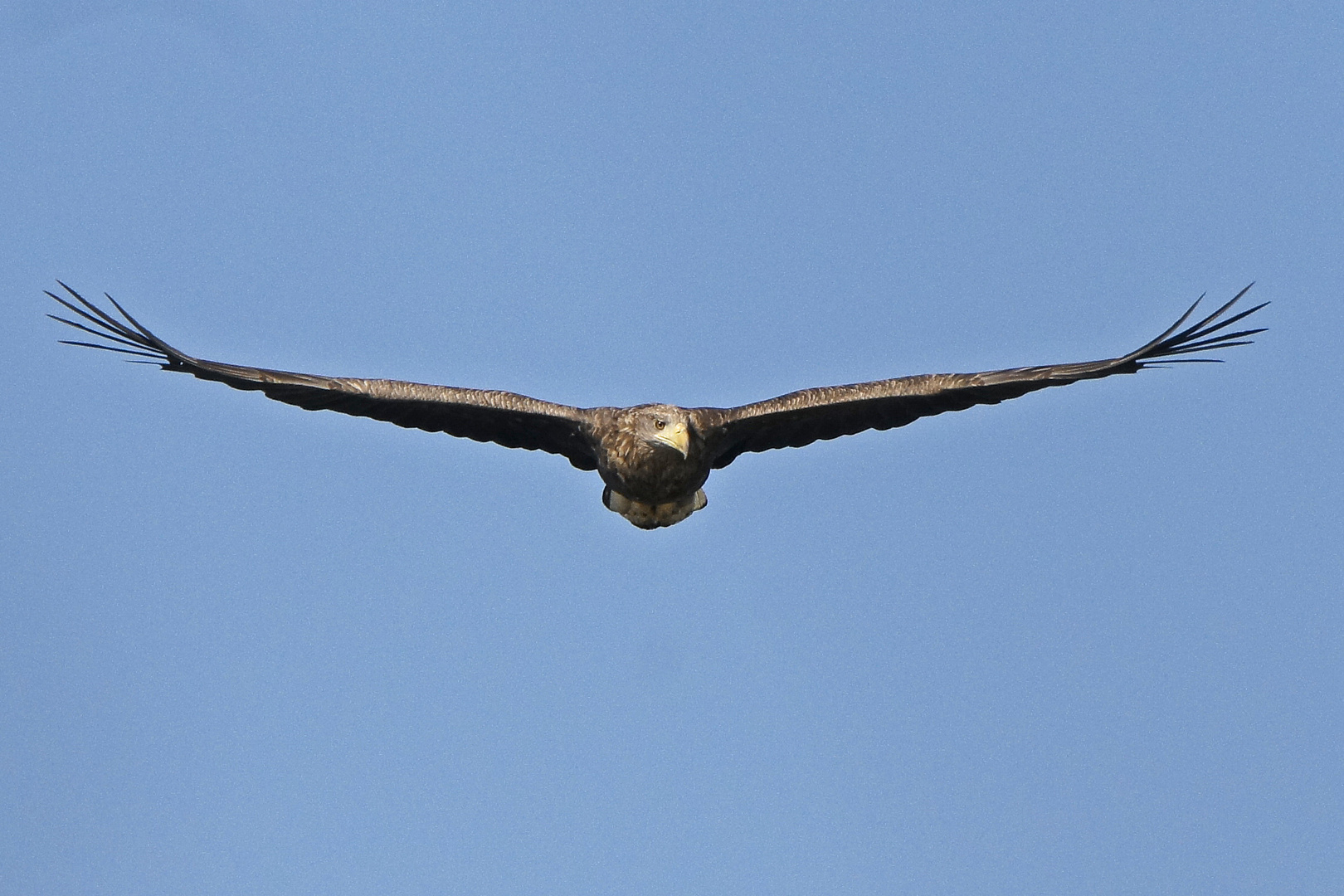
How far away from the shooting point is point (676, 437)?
1819 cm

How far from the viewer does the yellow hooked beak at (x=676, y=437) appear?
715 inches

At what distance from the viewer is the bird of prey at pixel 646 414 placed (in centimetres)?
1822

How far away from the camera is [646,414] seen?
1842cm

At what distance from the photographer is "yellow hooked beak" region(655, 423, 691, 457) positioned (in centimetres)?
1816

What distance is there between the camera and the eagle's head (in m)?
18.2

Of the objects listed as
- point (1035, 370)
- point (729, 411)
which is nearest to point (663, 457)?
point (729, 411)

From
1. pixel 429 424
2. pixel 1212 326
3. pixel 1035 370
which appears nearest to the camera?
pixel 1212 326

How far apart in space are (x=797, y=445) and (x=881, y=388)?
123 cm

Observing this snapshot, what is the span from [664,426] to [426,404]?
8.16 ft

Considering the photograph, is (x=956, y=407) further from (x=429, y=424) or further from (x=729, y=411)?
(x=429, y=424)

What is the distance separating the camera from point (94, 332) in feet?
58.4

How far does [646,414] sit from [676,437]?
0.43 metres

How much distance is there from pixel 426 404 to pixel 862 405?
4.32 meters

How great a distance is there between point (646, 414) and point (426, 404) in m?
2.28
